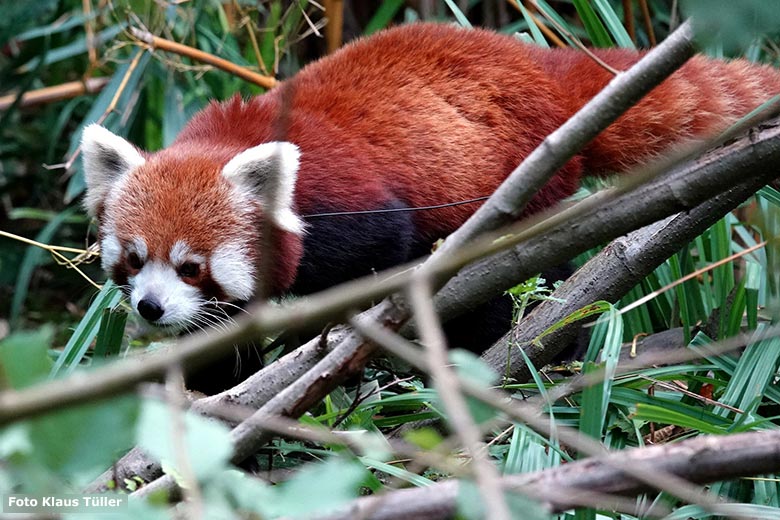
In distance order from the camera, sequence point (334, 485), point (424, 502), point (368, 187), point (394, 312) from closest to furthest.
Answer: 1. point (334, 485)
2. point (424, 502)
3. point (394, 312)
4. point (368, 187)

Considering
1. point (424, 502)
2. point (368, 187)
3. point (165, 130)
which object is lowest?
point (165, 130)

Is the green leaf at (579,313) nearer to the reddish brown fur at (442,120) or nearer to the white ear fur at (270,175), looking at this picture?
the reddish brown fur at (442,120)

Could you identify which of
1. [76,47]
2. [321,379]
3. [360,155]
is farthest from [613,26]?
[76,47]

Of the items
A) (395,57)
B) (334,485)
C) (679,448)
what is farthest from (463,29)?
(334,485)

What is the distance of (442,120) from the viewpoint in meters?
2.86

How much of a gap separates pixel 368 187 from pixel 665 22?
3.11 m

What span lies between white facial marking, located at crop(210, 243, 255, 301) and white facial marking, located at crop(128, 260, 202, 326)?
0.09 meters

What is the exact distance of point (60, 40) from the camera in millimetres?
5094

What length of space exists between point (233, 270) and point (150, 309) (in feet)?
0.92

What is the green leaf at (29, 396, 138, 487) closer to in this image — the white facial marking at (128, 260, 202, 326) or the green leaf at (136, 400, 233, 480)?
the green leaf at (136, 400, 233, 480)

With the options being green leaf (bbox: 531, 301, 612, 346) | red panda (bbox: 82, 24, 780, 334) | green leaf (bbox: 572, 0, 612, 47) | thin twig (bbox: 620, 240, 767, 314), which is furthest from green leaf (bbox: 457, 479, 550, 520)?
green leaf (bbox: 572, 0, 612, 47)

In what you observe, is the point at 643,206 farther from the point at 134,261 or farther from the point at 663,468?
the point at 134,261

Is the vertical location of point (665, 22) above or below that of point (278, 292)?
above

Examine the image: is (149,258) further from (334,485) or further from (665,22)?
(665,22)
